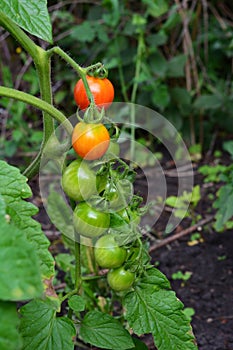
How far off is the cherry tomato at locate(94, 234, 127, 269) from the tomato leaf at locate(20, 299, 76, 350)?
0.13m

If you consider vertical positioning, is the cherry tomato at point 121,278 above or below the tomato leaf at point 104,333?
above

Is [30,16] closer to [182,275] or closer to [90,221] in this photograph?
[90,221]

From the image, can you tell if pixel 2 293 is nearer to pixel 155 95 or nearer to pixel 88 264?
pixel 88 264

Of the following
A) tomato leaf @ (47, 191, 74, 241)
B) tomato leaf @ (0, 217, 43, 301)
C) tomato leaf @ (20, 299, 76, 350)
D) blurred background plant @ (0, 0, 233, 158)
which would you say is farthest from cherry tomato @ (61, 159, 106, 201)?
blurred background plant @ (0, 0, 233, 158)

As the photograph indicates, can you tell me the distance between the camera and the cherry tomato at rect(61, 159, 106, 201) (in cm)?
91

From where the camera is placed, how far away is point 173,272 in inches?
69.4

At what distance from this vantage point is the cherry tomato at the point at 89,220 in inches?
37.2

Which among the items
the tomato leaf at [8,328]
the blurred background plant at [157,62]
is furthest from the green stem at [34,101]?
the blurred background plant at [157,62]

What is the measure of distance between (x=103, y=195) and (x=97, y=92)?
189 mm

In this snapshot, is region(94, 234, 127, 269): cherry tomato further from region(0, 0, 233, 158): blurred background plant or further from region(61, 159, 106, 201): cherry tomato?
region(0, 0, 233, 158): blurred background plant

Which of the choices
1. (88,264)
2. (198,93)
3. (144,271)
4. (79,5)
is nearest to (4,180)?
(144,271)

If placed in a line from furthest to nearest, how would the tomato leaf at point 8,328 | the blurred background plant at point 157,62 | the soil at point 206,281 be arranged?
the blurred background plant at point 157,62, the soil at point 206,281, the tomato leaf at point 8,328

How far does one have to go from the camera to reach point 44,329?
3.00 ft

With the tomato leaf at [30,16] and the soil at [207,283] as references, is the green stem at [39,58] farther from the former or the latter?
the soil at [207,283]
